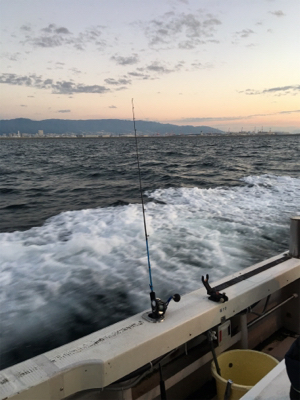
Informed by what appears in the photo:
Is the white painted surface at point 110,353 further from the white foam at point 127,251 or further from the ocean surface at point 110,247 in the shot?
the white foam at point 127,251

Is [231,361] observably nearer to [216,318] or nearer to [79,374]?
[216,318]

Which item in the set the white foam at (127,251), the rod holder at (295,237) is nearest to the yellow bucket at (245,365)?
the rod holder at (295,237)

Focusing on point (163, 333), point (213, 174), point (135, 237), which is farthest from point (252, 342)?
point (213, 174)

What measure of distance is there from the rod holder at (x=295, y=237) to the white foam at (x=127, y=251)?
1.55 meters

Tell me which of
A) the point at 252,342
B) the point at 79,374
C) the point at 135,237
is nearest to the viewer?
the point at 79,374

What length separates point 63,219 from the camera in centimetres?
686

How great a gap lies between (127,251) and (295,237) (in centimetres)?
294

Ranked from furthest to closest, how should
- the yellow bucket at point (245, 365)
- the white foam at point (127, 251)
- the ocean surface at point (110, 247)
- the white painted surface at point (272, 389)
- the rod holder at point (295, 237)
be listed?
the white foam at point (127, 251) → the ocean surface at point (110, 247) → the rod holder at point (295, 237) → the yellow bucket at point (245, 365) → the white painted surface at point (272, 389)

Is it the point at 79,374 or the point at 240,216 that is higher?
the point at 79,374

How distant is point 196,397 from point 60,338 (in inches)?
60.1

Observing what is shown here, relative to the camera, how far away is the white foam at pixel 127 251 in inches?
151

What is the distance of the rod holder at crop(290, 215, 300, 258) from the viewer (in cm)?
279

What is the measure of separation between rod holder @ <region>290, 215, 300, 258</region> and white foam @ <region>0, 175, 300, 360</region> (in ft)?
5.07

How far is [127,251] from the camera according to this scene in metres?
5.21
